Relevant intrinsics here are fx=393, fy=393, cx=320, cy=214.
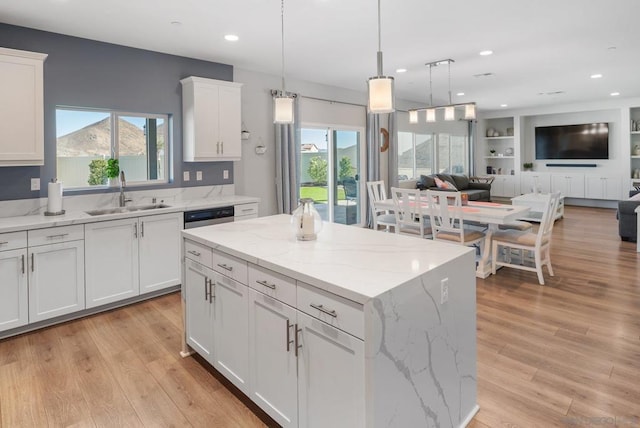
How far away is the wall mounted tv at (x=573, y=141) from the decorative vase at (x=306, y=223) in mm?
10271

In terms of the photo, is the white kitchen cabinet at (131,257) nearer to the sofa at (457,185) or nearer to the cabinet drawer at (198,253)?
the cabinet drawer at (198,253)

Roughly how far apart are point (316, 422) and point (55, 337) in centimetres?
254

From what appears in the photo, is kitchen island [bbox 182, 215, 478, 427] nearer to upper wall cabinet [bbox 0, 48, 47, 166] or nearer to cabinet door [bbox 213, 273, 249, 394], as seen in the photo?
cabinet door [bbox 213, 273, 249, 394]

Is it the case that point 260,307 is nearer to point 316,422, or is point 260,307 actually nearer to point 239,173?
point 316,422

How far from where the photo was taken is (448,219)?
4449 millimetres

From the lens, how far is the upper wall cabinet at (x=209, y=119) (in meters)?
4.43

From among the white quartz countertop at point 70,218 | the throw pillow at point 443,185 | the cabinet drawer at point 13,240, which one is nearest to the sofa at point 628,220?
the throw pillow at point 443,185

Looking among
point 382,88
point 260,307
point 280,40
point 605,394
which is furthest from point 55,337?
point 605,394

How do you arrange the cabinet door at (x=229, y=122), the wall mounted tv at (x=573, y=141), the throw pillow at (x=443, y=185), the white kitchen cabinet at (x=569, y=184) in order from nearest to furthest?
the cabinet door at (x=229, y=122) → the throw pillow at (x=443, y=185) → the wall mounted tv at (x=573, y=141) → the white kitchen cabinet at (x=569, y=184)

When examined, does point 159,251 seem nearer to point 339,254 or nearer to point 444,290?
point 339,254

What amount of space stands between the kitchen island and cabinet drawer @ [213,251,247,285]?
0.04 feet

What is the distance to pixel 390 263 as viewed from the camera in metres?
1.86

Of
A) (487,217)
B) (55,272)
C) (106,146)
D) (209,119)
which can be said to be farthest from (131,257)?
(487,217)

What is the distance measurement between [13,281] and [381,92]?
3.09m
